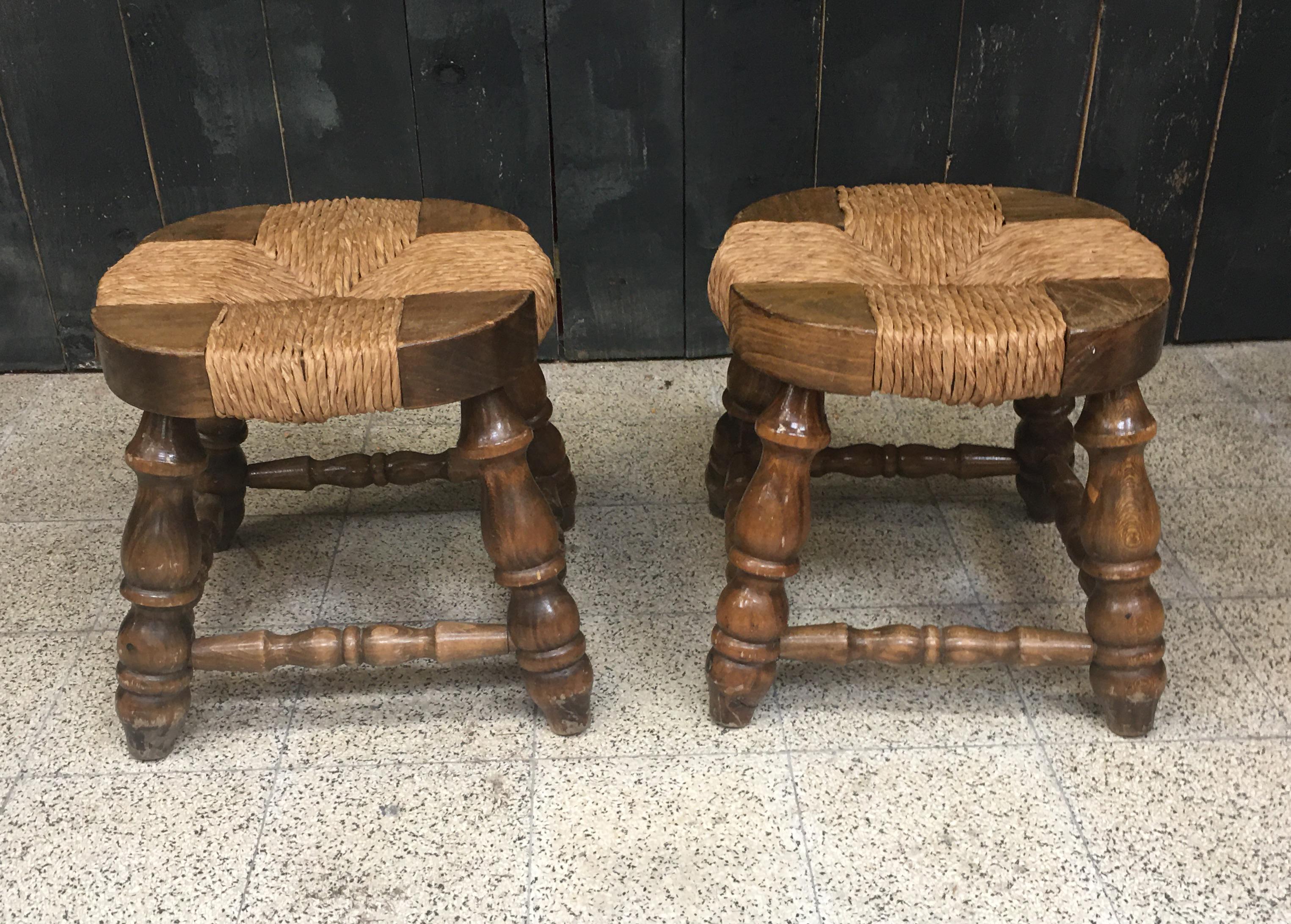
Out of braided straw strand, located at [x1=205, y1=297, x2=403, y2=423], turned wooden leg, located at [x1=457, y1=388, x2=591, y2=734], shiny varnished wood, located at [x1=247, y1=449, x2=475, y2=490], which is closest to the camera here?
braided straw strand, located at [x1=205, y1=297, x2=403, y2=423]

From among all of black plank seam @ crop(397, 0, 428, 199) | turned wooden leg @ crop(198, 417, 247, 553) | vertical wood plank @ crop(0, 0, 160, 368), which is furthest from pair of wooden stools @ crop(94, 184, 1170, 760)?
vertical wood plank @ crop(0, 0, 160, 368)

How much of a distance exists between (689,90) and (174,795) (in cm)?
111

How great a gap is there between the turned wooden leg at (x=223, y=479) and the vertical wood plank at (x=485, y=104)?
530 millimetres

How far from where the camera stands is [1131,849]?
107 cm

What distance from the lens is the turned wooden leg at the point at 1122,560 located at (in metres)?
1.09

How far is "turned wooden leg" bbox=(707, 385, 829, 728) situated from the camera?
3.58 ft

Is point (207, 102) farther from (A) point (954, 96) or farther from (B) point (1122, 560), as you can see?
(B) point (1122, 560)

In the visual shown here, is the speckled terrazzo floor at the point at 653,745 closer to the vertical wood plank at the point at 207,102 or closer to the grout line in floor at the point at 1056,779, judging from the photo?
the grout line in floor at the point at 1056,779

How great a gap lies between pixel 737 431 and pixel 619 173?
0.54m

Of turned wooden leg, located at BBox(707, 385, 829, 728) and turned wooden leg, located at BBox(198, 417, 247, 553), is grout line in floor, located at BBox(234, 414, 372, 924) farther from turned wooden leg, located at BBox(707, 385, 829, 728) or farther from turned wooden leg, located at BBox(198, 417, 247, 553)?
turned wooden leg, located at BBox(707, 385, 829, 728)

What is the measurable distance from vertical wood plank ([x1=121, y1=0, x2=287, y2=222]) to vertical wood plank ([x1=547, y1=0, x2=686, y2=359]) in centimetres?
40

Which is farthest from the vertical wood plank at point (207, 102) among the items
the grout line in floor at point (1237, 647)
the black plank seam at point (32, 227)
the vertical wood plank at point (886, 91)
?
the grout line in floor at point (1237, 647)

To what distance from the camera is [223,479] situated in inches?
56.4

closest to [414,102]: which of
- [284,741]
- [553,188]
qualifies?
[553,188]
